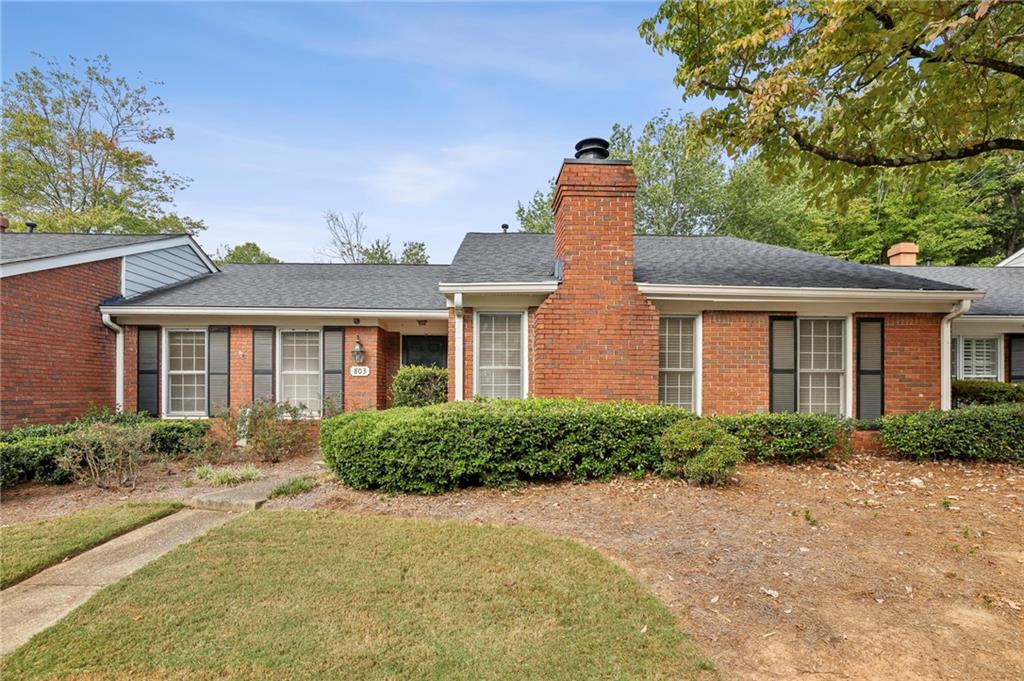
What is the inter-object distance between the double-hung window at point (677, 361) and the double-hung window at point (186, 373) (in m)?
9.44

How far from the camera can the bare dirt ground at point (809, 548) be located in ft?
8.52

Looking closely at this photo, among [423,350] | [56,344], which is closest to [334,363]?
[423,350]

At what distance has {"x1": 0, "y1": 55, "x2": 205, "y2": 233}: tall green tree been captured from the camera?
18.5 meters

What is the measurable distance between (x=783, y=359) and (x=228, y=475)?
9.06 metres

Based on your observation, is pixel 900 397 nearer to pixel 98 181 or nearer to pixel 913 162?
pixel 913 162

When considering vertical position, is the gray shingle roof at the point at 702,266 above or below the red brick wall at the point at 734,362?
above

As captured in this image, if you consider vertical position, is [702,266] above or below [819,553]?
A: above

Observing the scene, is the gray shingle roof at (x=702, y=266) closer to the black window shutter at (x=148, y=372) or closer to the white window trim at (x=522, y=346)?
the white window trim at (x=522, y=346)

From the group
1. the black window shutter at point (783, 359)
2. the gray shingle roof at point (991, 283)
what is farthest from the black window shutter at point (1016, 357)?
the black window shutter at point (783, 359)

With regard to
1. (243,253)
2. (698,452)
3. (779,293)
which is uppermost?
(243,253)

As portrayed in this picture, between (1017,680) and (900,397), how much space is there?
665 centimetres

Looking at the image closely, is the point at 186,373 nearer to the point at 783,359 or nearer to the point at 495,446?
the point at 495,446

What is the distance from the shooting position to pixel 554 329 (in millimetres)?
6969

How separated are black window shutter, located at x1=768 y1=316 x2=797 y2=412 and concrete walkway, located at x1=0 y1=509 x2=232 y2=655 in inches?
327
